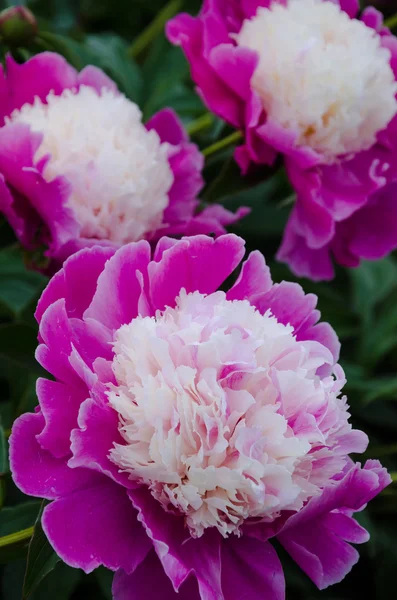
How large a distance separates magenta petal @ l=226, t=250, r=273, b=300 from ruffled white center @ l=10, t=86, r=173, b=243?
0.12 m

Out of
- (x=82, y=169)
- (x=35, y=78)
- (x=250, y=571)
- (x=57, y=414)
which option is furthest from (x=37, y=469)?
(x=35, y=78)

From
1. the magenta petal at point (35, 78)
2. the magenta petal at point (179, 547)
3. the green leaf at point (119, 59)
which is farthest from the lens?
the green leaf at point (119, 59)

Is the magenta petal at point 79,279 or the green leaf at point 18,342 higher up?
the magenta petal at point 79,279

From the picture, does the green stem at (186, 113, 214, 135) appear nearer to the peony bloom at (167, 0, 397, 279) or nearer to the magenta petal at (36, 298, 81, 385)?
the peony bloom at (167, 0, 397, 279)

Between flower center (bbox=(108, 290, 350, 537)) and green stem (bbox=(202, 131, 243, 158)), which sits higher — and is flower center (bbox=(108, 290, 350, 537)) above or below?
above

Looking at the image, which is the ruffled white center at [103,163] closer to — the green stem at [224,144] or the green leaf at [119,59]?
the green stem at [224,144]

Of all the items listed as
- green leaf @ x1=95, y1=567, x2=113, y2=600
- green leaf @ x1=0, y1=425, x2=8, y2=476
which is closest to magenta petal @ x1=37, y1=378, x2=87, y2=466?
green leaf @ x1=0, y1=425, x2=8, y2=476

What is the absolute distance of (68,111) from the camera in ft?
2.03

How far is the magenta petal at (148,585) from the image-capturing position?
0.44 m

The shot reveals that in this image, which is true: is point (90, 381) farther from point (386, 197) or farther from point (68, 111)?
point (386, 197)

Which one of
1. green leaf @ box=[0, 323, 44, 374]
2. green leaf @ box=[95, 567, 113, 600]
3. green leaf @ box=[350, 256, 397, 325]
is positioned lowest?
green leaf @ box=[350, 256, 397, 325]

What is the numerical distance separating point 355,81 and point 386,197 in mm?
122

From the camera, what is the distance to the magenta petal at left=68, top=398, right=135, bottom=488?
1.38ft

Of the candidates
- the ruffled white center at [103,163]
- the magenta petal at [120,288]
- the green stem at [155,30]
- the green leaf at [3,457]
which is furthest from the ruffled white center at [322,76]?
the green stem at [155,30]
